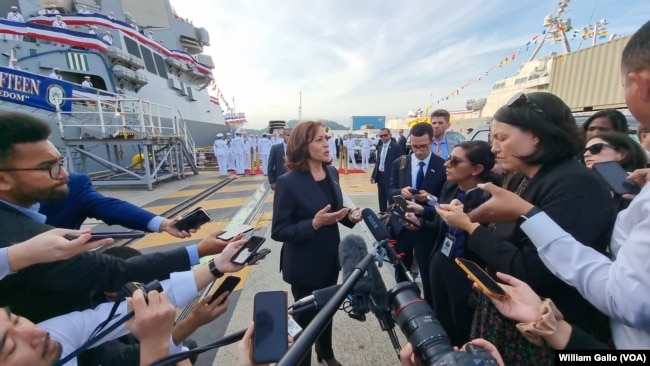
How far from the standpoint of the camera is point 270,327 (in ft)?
2.87

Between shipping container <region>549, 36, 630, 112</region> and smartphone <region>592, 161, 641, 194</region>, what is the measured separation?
662 cm

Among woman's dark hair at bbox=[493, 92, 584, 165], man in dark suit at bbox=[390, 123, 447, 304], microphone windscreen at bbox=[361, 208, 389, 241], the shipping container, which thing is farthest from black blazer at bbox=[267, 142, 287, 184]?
the shipping container

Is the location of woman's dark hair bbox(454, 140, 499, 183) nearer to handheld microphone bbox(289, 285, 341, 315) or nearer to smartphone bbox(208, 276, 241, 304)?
handheld microphone bbox(289, 285, 341, 315)

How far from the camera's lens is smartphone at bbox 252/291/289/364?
0.82 meters

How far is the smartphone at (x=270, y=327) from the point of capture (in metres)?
0.82

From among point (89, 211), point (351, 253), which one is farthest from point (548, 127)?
point (89, 211)

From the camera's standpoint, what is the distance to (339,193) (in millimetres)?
2482

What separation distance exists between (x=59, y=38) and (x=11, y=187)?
49.1 ft

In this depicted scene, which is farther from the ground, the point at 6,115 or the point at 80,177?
the point at 6,115

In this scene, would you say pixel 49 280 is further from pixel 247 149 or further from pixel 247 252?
pixel 247 149

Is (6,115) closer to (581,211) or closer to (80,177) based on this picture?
(80,177)

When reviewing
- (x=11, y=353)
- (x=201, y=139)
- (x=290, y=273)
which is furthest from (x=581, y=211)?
(x=201, y=139)

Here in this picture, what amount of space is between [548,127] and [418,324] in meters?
1.07

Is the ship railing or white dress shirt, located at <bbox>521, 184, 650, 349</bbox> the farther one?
the ship railing
